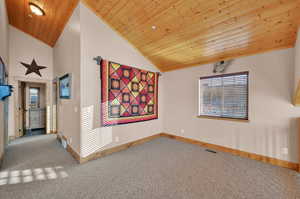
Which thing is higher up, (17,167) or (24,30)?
(24,30)

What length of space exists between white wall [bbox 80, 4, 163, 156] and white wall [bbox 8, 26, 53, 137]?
119 inches

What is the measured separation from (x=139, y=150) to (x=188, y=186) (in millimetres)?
1561

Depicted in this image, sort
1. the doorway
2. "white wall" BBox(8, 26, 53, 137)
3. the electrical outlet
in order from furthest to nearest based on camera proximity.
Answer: the doorway → "white wall" BBox(8, 26, 53, 137) → the electrical outlet

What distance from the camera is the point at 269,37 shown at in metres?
2.29

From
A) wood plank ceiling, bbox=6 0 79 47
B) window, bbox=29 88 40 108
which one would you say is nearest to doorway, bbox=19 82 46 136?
window, bbox=29 88 40 108

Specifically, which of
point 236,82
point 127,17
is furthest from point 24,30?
point 236,82

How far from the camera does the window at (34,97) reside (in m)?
5.02

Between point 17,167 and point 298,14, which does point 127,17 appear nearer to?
point 298,14

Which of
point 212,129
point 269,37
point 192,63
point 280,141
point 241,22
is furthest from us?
point 192,63

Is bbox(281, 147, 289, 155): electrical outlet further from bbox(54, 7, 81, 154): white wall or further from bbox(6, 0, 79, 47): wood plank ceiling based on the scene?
bbox(6, 0, 79, 47): wood plank ceiling

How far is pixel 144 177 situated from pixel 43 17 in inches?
169

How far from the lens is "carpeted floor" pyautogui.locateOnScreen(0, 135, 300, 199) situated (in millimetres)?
1684

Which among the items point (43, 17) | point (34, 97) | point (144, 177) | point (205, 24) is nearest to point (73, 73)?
point (43, 17)

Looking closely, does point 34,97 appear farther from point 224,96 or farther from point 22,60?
point 224,96
